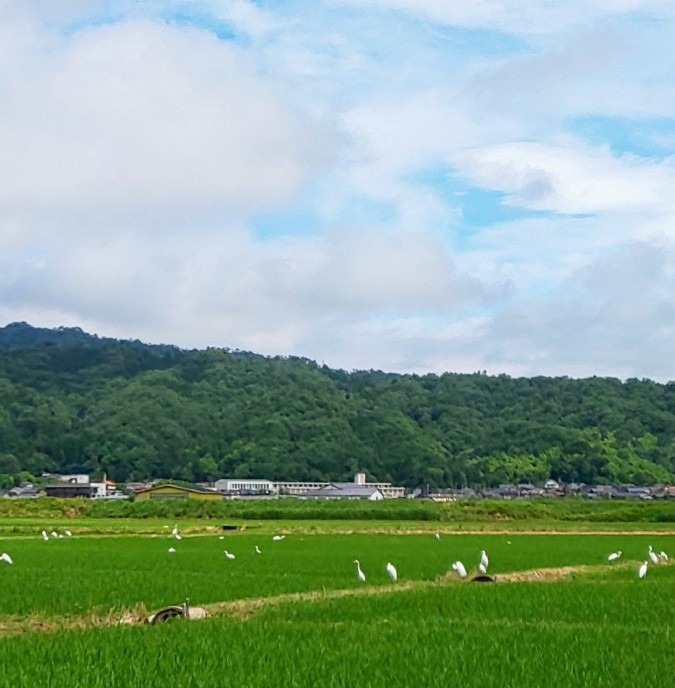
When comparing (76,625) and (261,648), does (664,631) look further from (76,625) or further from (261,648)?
(76,625)

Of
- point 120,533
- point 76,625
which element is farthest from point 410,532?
point 76,625

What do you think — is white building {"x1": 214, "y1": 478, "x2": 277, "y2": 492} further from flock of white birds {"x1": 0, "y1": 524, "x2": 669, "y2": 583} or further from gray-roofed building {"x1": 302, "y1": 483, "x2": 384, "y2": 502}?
flock of white birds {"x1": 0, "y1": 524, "x2": 669, "y2": 583}

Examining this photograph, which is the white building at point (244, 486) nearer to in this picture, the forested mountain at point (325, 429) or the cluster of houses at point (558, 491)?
the forested mountain at point (325, 429)

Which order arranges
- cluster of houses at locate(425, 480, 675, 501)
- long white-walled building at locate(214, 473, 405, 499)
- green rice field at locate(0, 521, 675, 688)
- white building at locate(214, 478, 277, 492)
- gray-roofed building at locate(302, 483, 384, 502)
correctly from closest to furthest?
green rice field at locate(0, 521, 675, 688) → gray-roofed building at locate(302, 483, 384, 502) → cluster of houses at locate(425, 480, 675, 501) → white building at locate(214, 478, 277, 492) → long white-walled building at locate(214, 473, 405, 499)

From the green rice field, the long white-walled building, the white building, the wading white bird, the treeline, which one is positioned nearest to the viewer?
the green rice field

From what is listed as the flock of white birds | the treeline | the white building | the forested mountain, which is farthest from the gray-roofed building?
the flock of white birds

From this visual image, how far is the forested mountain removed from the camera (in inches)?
4149

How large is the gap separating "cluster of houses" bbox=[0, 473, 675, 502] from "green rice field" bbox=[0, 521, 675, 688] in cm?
5691

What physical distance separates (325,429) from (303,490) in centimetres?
1082

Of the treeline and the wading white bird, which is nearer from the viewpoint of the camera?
the wading white bird

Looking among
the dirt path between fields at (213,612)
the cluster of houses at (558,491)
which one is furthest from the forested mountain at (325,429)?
the dirt path between fields at (213,612)

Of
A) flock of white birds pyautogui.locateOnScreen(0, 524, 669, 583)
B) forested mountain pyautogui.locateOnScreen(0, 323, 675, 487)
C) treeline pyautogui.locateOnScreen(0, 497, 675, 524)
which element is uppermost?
forested mountain pyautogui.locateOnScreen(0, 323, 675, 487)

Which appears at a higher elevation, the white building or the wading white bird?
the wading white bird

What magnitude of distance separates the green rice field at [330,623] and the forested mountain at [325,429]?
78874 mm
